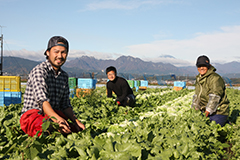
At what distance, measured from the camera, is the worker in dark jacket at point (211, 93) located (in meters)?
4.17

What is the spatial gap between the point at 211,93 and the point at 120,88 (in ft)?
8.68

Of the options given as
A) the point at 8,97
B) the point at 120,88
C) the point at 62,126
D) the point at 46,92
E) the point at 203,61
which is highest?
the point at 203,61

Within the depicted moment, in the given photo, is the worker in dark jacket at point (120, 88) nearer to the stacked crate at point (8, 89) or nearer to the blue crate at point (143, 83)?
the stacked crate at point (8, 89)

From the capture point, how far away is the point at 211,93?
13.9ft

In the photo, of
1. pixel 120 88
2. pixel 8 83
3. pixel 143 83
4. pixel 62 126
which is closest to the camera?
pixel 62 126

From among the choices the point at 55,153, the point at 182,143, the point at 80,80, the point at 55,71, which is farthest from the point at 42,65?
the point at 80,80

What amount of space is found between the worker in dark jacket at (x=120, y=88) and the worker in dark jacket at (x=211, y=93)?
189cm

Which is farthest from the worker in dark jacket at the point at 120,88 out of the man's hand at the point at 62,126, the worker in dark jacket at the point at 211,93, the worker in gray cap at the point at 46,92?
the man's hand at the point at 62,126

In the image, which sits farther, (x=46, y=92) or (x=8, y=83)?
(x=8, y=83)

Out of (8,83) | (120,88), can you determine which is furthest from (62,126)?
(8,83)

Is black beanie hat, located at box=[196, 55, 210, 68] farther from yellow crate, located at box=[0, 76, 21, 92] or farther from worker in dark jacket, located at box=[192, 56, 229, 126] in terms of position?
yellow crate, located at box=[0, 76, 21, 92]

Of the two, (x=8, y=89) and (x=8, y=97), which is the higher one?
(x=8, y=89)

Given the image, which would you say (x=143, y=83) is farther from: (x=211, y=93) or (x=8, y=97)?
(x=211, y=93)

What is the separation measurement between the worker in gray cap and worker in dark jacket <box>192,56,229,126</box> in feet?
9.32
